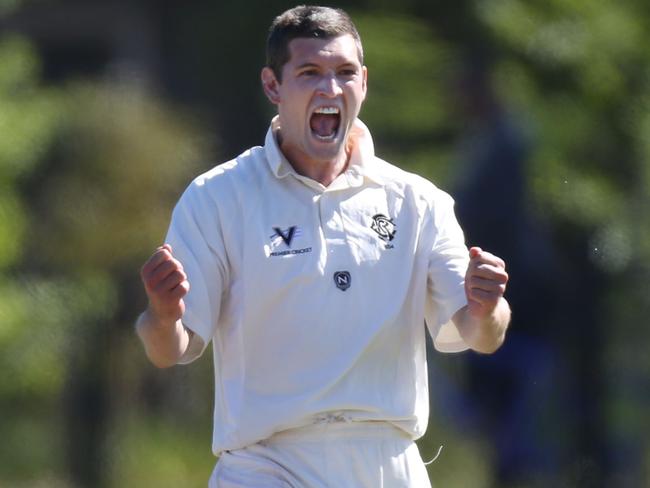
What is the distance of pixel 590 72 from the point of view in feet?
27.5

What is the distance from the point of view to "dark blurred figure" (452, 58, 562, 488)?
7.80m

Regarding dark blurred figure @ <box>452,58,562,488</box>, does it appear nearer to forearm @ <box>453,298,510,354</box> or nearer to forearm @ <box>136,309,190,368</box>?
forearm @ <box>453,298,510,354</box>

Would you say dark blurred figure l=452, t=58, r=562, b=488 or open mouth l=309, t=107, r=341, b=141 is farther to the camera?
dark blurred figure l=452, t=58, r=562, b=488

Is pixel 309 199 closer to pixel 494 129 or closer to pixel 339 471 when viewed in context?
pixel 339 471

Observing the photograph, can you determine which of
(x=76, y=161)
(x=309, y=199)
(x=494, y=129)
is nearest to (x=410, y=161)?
(x=494, y=129)

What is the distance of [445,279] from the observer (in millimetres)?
4121

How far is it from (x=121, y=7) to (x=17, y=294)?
204cm

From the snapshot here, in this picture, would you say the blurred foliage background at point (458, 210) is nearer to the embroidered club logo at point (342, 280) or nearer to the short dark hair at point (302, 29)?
the short dark hair at point (302, 29)

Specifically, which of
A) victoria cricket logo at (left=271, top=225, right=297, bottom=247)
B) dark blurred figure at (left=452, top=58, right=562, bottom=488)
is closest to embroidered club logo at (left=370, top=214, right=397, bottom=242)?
victoria cricket logo at (left=271, top=225, right=297, bottom=247)

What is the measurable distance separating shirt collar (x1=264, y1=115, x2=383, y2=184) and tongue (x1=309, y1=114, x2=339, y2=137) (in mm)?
87

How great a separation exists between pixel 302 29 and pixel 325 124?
0.25m

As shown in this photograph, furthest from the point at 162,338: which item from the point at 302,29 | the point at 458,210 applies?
the point at 458,210

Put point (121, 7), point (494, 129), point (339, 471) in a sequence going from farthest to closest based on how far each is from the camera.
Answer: point (121, 7)
point (494, 129)
point (339, 471)

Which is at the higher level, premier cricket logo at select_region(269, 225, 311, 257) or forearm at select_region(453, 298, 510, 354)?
premier cricket logo at select_region(269, 225, 311, 257)
